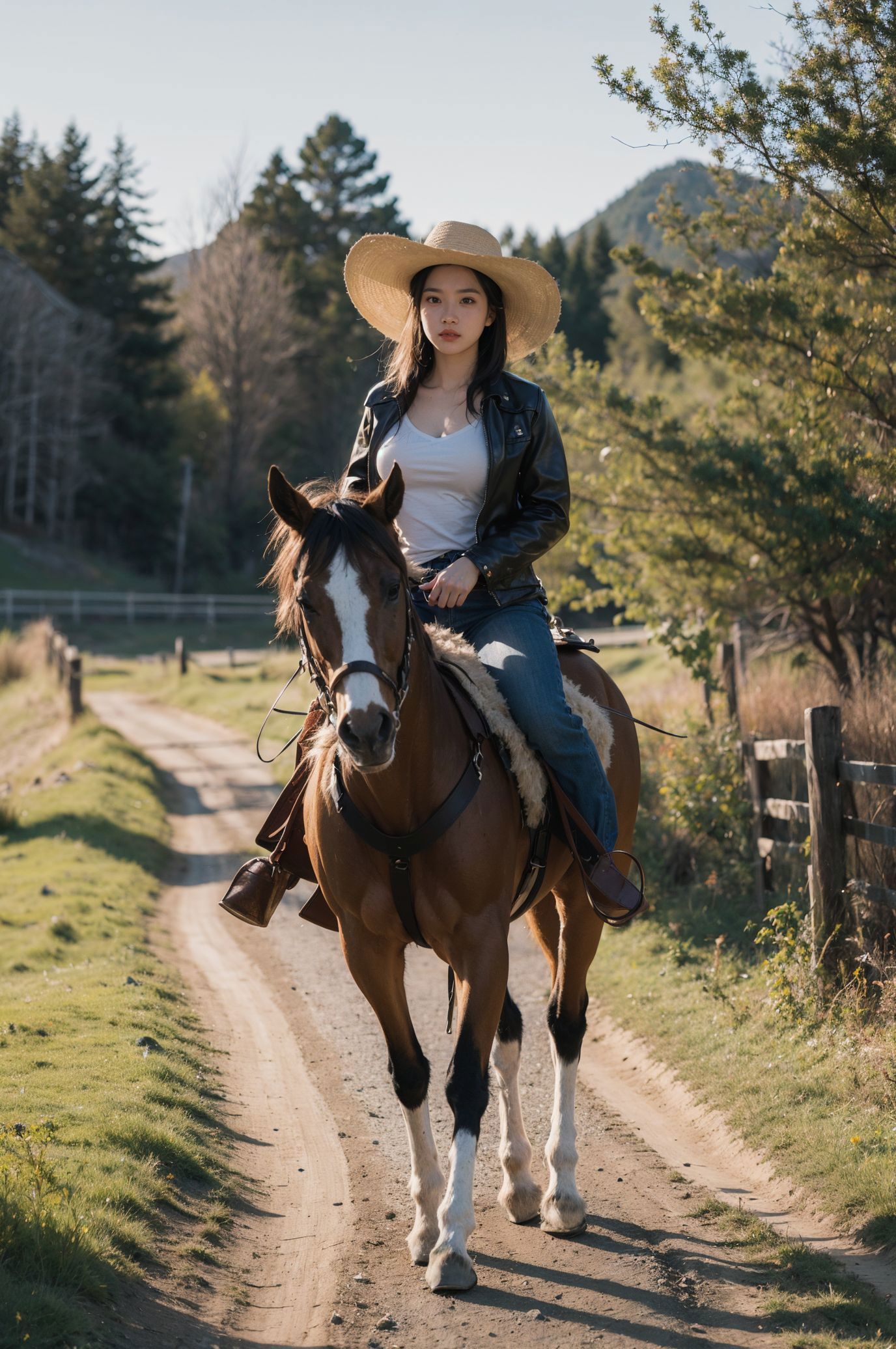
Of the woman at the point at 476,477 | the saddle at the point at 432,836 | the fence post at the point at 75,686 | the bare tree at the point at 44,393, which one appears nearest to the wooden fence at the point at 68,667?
the fence post at the point at 75,686

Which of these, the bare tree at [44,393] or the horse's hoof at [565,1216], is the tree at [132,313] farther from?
the horse's hoof at [565,1216]

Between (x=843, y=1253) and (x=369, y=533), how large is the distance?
342 centimetres

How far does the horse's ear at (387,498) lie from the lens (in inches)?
168

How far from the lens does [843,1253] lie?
15.6ft

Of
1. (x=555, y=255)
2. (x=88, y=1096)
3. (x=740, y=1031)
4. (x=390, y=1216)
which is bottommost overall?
(x=390, y=1216)

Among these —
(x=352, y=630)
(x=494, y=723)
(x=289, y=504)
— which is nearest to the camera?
(x=352, y=630)

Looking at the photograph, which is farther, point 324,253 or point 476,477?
point 324,253

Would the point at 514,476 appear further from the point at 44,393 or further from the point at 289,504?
the point at 44,393

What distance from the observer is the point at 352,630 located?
3926 millimetres

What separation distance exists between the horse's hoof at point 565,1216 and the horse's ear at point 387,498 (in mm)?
2944

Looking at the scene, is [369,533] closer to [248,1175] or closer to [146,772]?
[248,1175]

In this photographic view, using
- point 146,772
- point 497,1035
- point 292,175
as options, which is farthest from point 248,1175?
point 292,175

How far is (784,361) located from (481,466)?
632cm

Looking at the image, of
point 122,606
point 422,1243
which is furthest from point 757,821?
point 122,606
